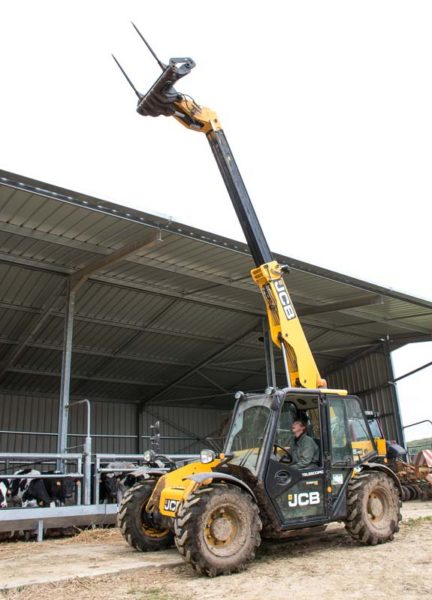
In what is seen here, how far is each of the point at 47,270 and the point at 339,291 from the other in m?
7.49

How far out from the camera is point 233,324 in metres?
17.6

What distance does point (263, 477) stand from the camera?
239 inches

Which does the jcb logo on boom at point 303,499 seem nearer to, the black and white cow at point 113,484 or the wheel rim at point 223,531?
the wheel rim at point 223,531

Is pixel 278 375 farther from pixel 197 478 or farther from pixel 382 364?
pixel 197 478

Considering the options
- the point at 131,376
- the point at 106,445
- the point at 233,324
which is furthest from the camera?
the point at 106,445

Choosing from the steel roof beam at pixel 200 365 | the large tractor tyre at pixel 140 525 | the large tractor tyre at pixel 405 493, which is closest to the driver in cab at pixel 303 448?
the large tractor tyre at pixel 140 525

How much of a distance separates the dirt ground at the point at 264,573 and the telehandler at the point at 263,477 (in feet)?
0.90

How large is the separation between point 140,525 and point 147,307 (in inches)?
355

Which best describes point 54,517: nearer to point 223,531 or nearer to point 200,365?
point 223,531

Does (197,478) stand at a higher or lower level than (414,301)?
lower

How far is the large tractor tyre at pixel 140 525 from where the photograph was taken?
22.6ft

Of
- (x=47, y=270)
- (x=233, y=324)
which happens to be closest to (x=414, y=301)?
(x=233, y=324)

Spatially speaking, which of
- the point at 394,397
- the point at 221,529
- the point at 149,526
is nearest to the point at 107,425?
the point at 394,397

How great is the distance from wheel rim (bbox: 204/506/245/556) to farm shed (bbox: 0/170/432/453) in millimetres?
5899
